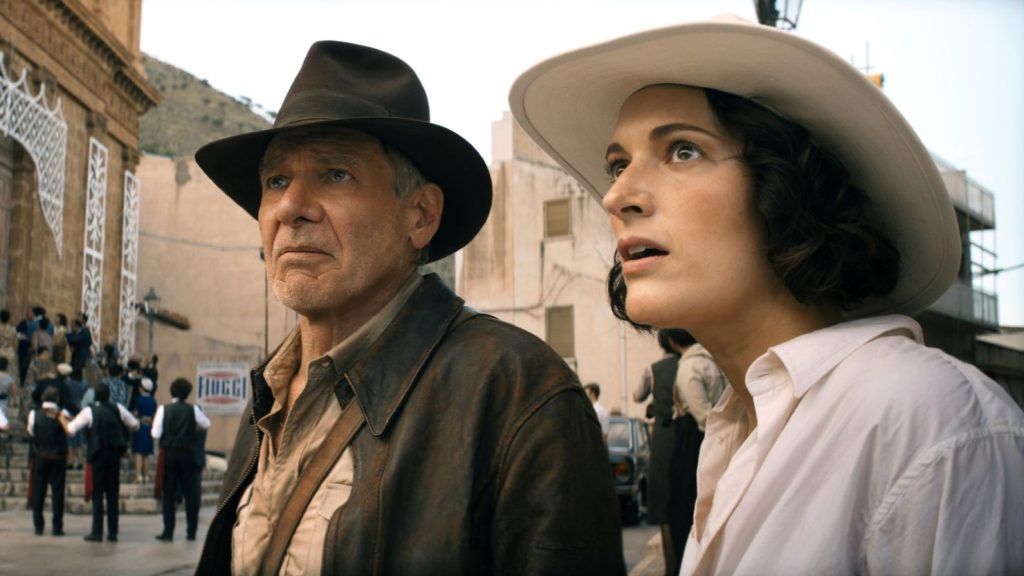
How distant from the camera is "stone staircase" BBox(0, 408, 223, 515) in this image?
47.8 ft

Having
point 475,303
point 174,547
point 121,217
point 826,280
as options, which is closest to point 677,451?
point 826,280

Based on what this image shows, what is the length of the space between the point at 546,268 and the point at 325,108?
81.8 ft

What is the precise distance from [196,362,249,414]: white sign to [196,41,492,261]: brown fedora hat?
20664mm

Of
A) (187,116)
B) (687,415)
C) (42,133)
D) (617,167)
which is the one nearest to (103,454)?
(687,415)

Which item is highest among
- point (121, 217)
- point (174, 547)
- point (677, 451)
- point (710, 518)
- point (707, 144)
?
point (121, 217)

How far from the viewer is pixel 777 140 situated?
1898 millimetres

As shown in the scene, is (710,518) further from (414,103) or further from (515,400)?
(414,103)

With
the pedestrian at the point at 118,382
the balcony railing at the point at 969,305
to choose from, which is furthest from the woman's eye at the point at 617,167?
the pedestrian at the point at 118,382

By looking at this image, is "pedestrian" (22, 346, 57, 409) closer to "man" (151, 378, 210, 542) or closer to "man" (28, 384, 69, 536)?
"man" (28, 384, 69, 536)

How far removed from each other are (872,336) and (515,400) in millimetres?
904

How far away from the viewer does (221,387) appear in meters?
23.4

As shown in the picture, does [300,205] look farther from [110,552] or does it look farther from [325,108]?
[110,552]

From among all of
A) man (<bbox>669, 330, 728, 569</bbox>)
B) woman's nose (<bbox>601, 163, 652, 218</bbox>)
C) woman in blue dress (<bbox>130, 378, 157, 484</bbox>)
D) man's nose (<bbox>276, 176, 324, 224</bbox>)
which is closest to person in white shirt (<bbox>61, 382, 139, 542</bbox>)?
woman in blue dress (<bbox>130, 378, 157, 484</bbox>)

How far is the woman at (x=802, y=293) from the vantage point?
1.43 meters
